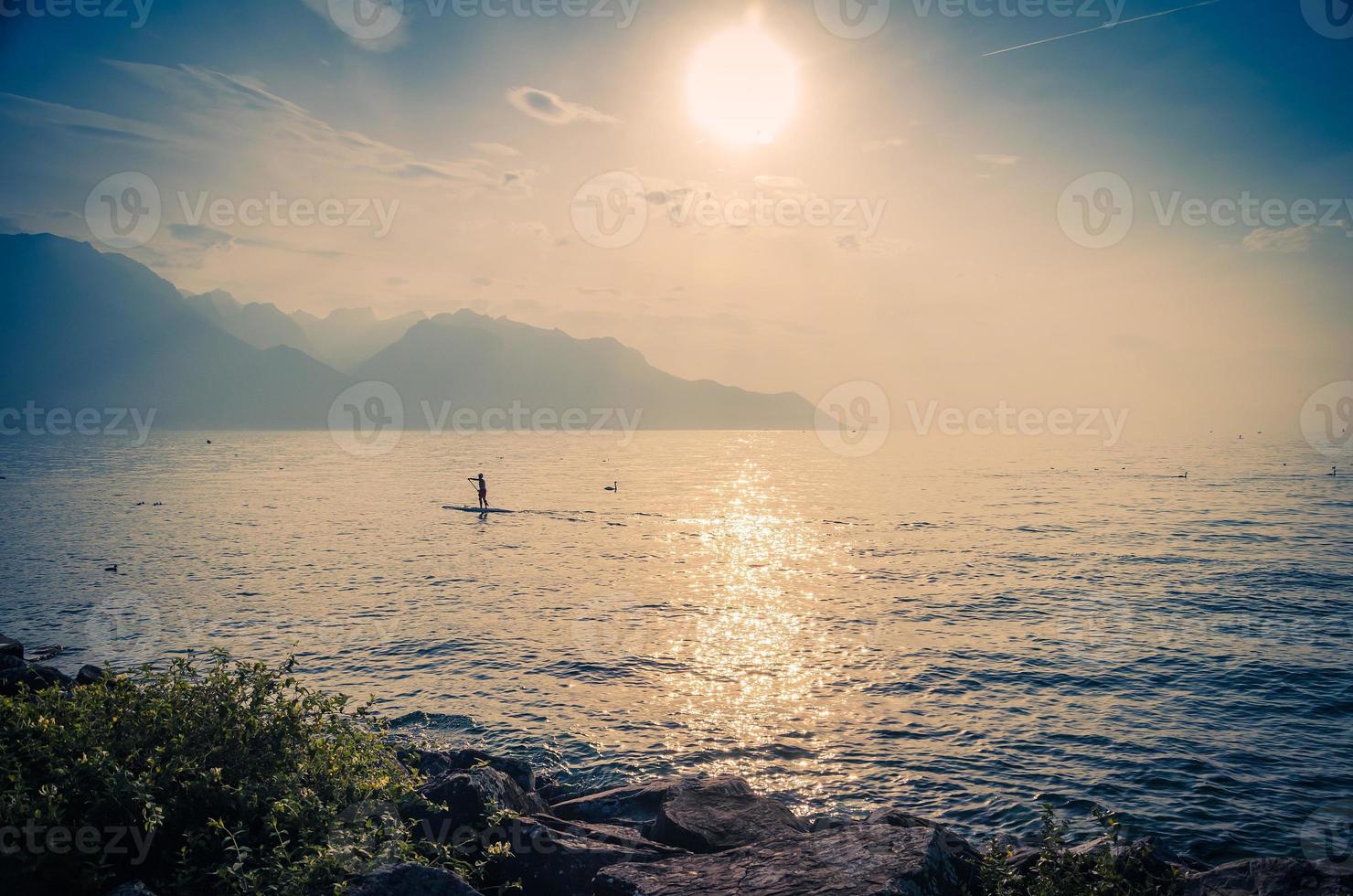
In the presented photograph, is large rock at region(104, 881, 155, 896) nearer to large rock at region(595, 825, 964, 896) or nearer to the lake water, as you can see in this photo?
large rock at region(595, 825, 964, 896)

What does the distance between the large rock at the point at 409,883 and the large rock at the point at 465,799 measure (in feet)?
10.4

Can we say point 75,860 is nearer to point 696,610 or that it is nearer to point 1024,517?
point 696,610

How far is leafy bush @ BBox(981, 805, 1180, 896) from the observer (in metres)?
9.56

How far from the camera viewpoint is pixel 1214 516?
71.4 metres

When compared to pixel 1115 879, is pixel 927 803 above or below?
below

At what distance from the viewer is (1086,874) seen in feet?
34.3

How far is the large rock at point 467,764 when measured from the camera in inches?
591

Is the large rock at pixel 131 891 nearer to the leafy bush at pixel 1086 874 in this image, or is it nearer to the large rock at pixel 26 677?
the leafy bush at pixel 1086 874

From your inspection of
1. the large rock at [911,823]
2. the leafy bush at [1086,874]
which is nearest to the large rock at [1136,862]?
the leafy bush at [1086,874]

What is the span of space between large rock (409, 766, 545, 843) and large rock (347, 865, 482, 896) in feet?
10.4

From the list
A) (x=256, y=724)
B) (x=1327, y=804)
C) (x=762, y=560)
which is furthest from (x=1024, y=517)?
(x=256, y=724)

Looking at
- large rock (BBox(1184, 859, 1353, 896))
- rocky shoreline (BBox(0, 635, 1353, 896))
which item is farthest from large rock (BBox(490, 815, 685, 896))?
large rock (BBox(1184, 859, 1353, 896))

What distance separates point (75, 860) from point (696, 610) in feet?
94.6

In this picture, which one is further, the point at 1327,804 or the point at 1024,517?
the point at 1024,517
